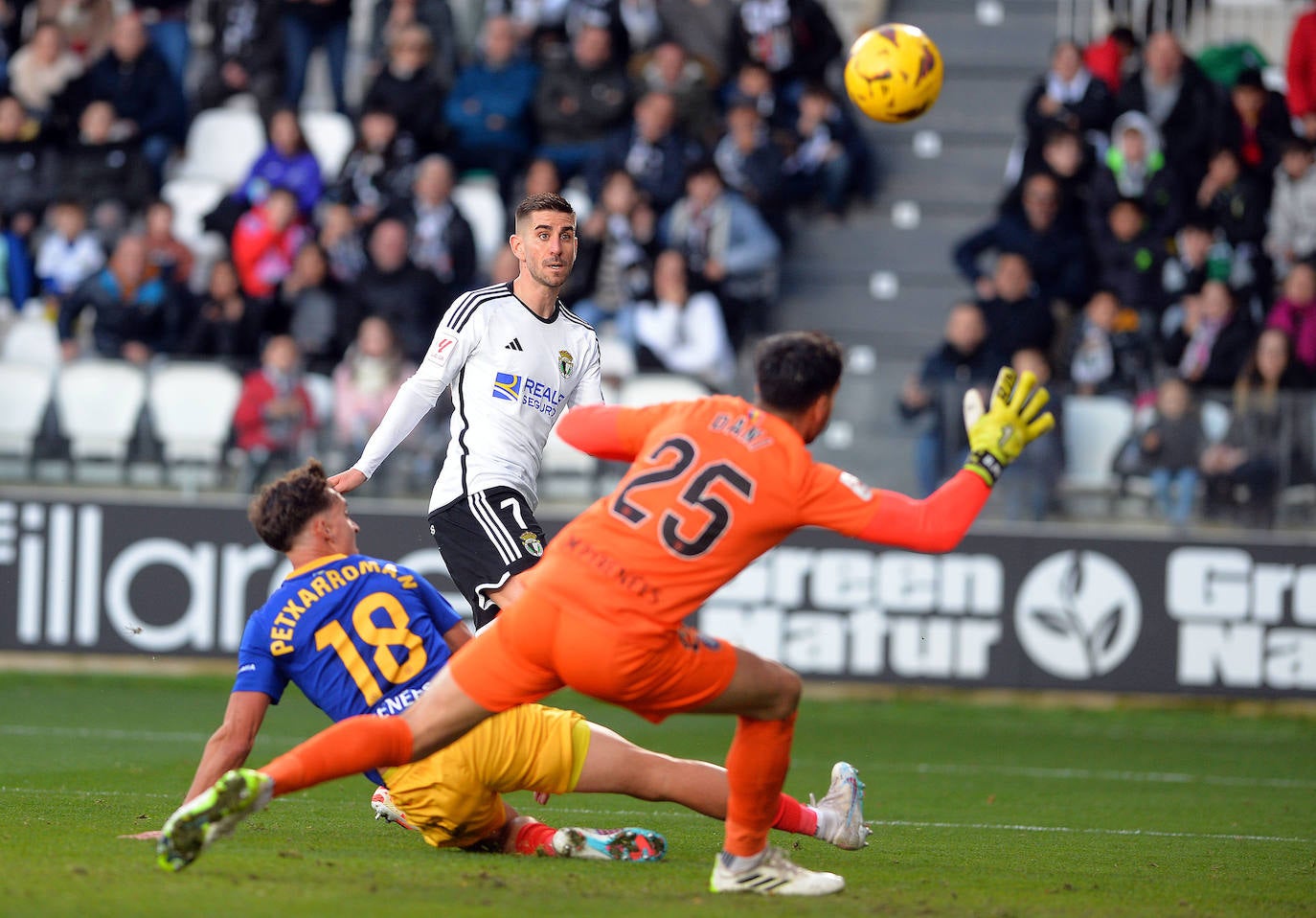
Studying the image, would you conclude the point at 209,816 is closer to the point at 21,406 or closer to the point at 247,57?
the point at 21,406

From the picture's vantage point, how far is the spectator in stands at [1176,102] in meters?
14.5

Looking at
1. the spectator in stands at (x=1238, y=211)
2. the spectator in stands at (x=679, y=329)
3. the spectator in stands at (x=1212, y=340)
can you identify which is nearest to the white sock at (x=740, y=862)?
the spectator in stands at (x=679, y=329)

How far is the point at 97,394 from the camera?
12.3 meters

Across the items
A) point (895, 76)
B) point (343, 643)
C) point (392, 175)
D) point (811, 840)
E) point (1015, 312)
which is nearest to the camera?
point (343, 643)

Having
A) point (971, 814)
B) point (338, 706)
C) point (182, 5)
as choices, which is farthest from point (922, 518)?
point (182, 5)

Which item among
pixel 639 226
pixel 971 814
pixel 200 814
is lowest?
pixel 971 814

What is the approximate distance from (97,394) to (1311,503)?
8.74m

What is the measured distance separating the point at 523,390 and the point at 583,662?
222 cm

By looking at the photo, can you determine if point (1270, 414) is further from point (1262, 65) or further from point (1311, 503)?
point (1262, 65)

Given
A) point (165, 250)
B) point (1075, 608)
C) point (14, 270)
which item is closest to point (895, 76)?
point (1075, 608)

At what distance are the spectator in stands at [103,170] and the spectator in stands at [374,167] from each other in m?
1.81

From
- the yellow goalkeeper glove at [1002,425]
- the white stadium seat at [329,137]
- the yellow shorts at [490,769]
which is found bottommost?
the yellow shorts at [490,769]

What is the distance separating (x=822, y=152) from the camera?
49.8 ft

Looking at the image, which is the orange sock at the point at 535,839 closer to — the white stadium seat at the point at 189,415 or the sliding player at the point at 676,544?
the sliding player at the point at 676,544
